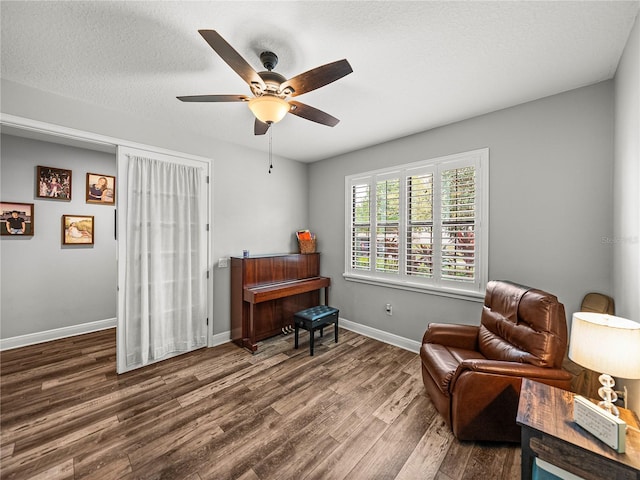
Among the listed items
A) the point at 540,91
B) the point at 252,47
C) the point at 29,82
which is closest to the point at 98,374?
the point at 29,82

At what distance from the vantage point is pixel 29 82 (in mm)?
2217

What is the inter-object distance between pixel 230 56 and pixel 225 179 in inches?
92.1

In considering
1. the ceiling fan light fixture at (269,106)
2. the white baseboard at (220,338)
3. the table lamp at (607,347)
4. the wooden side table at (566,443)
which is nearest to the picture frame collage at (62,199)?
the white baseboard at (220,338)

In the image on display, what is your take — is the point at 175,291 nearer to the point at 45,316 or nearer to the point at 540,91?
the point at 45,316

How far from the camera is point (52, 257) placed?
3572 mm

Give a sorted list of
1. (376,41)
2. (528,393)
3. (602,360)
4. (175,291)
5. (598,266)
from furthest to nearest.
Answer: (175,291)
(598,266)
(376,41)
(528,393)
(602,360)

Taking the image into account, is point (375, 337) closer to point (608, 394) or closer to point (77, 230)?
point (608, 394)

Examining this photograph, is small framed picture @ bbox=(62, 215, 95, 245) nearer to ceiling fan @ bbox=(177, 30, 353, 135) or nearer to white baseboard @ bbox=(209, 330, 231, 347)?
white baseboard @ bbox=(209, 330, 231, 347)

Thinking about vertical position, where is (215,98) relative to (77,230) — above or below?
above

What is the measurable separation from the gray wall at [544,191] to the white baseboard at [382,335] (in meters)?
0.11

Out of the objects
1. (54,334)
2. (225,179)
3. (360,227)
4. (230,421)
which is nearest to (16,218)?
(54,334)

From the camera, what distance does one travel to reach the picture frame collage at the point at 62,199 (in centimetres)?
328

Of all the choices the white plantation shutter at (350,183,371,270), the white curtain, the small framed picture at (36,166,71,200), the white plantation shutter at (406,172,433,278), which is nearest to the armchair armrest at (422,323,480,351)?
the white plantation shutter at (406,172,433,278)

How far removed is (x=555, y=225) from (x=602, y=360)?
5.16 ft
